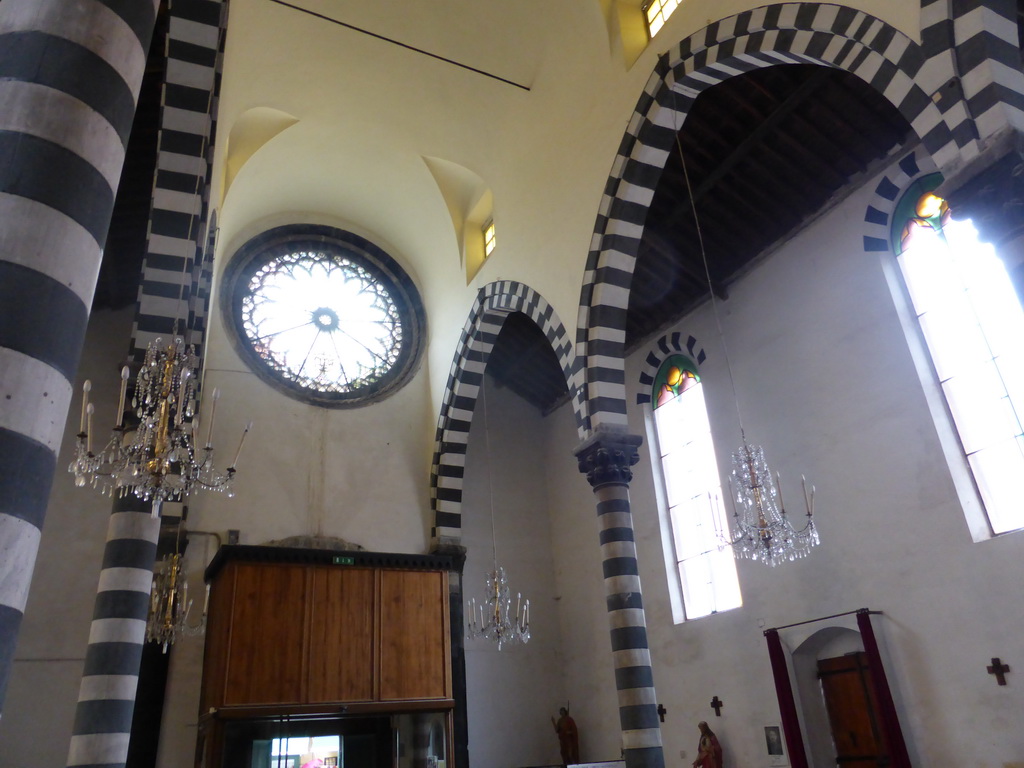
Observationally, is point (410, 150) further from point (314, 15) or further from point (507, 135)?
point (314, 15)

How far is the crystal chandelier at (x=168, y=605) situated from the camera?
354 inches

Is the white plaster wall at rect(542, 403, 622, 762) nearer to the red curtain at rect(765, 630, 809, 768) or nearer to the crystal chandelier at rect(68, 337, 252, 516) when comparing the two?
the red curtain at rect(765, 630, 809, 768)

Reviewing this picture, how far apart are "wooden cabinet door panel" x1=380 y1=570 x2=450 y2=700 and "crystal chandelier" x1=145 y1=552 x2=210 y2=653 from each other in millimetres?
2364

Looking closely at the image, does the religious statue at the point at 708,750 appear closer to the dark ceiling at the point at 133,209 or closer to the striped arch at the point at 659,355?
the striped arch at the point at 659,355

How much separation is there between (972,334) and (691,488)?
432 cm

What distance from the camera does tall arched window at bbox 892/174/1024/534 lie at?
7.70 m

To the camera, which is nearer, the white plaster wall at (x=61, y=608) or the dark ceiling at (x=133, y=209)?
the dark ceiling at (x=133, y=209)

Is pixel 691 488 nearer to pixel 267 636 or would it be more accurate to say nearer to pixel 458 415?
pixel 458 415

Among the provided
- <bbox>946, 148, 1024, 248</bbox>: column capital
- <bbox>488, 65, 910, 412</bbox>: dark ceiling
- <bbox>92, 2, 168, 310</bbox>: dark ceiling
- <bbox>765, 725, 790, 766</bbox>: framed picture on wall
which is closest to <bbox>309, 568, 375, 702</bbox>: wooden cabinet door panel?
<bbox>92, 2, 168, 310</bbox>: dark ceiling

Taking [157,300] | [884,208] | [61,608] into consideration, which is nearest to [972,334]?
[884,208]

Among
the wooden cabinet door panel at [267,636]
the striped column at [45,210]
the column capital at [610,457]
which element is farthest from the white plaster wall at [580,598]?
the striped column at [45,210]

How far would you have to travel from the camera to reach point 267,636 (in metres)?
9.05

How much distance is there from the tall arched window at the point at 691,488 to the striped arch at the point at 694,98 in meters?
2.91

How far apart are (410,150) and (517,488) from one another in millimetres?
6128
